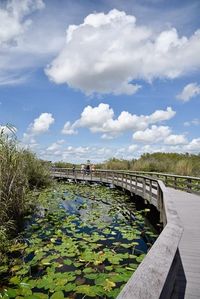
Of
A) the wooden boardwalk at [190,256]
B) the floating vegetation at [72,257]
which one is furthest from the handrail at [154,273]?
the floating vegetation at [72,257]

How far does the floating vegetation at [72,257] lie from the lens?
17.1 ft

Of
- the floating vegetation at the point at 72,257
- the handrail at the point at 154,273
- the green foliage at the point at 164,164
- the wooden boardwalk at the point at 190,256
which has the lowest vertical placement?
the floating vegetation at the point at 72,257

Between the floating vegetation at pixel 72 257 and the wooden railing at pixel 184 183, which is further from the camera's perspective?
the wooden railing at pixel 184 183

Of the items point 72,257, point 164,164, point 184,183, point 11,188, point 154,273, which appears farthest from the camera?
point 164,164

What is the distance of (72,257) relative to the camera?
7012mm

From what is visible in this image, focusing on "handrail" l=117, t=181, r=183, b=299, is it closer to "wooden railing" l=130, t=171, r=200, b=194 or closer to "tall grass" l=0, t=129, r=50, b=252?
"tall grass" l=0, t=129, r=50, b=252

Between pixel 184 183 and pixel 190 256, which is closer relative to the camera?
A: pixel 190 256

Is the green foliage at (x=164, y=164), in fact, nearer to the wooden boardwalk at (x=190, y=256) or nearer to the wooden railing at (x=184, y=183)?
the wooden railing at (x=184, y=183)

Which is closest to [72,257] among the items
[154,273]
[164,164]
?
[154,273]

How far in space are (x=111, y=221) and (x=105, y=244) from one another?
3.07 metres

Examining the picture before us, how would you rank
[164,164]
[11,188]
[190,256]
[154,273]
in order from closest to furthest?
[154,273]
[190,256]
[11,188]
[164,164]

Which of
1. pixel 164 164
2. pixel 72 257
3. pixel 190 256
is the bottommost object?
pixel 72 257

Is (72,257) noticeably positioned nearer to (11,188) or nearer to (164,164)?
(11,188)

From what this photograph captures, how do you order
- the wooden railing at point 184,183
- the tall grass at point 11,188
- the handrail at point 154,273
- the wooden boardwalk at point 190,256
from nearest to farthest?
the handrail at point 154,273 < the wooden boardwalk at point 190,256 < the tall grass at point 11,188 < the wooden railing at point 184,183
